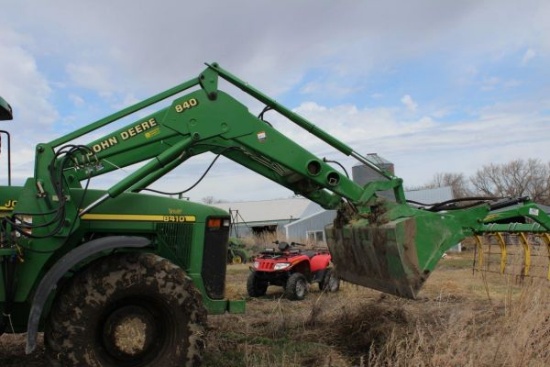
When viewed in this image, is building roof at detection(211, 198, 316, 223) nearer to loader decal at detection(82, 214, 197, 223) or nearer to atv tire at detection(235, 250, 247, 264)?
atv tire at detection(235, 250, 247, 264)

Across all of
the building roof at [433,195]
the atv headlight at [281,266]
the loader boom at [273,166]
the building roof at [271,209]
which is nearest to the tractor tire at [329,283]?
the atv headlight at [281,266]

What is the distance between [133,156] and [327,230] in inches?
106

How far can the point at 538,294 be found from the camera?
5.84 m

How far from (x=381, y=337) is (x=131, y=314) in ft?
9.05

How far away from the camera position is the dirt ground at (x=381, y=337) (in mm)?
4750

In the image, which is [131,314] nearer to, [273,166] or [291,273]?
[273,166]

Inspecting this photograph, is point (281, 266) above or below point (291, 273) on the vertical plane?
above

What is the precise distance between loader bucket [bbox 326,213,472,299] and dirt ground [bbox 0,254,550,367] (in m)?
0.47

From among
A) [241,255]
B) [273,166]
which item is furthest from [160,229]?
[241,255]

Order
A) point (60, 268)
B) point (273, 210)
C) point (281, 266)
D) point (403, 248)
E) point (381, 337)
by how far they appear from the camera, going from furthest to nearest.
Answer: point (273, 210) < point (281, 266) < point (381, 337) < point (403, 248) < point (60, 268)

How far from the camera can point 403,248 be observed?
5.06m

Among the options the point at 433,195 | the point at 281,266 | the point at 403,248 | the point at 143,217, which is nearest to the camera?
the point at 403,248

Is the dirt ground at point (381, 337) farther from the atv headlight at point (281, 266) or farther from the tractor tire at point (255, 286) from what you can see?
the tractor tire at point (255, 286)

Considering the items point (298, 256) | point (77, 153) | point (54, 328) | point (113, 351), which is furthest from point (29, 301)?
point (298, 256)
